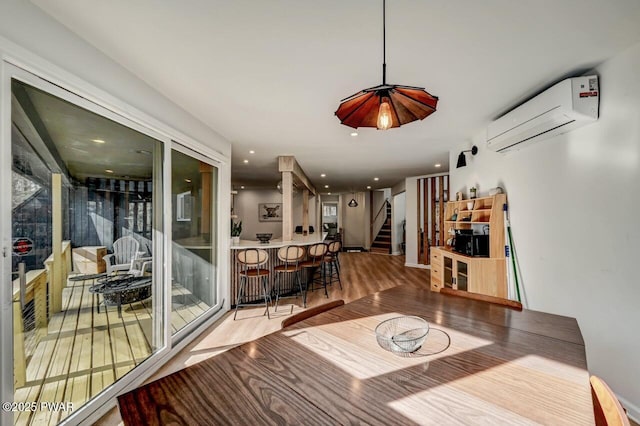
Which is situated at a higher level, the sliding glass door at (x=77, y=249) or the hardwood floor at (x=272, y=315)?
the sliding glass door at (x=77, y=249)

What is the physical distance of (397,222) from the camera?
9.77 m

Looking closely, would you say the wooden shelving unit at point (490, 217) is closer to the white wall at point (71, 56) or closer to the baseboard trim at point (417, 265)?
the baseboard trim at point (417, 265)

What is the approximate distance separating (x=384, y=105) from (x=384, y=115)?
0.17 feet

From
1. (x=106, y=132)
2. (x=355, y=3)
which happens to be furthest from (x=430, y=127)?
(x=106, y=132)

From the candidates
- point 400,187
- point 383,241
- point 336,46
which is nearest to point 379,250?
point 383,241

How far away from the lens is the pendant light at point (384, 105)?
4.11 ft

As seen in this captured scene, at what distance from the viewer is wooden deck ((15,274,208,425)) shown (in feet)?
5.00

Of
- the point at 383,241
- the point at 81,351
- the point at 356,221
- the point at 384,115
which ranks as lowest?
the point at 383,241

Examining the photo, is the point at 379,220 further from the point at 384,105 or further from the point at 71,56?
the point at 71,56

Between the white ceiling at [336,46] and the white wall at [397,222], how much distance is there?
6.79 meters

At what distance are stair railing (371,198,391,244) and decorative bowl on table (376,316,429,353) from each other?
384 inches

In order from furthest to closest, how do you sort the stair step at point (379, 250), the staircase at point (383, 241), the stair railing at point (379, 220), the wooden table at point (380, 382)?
the stair railing at point (379, 220) → the staircase at point (383, 241) → the stair step at point (379, 250) → the wooden table at point (380, 382)

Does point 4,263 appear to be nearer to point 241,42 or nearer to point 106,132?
point 106,132

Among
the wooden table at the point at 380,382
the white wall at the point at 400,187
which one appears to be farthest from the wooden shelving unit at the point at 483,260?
the white wall at the point at 400,187
